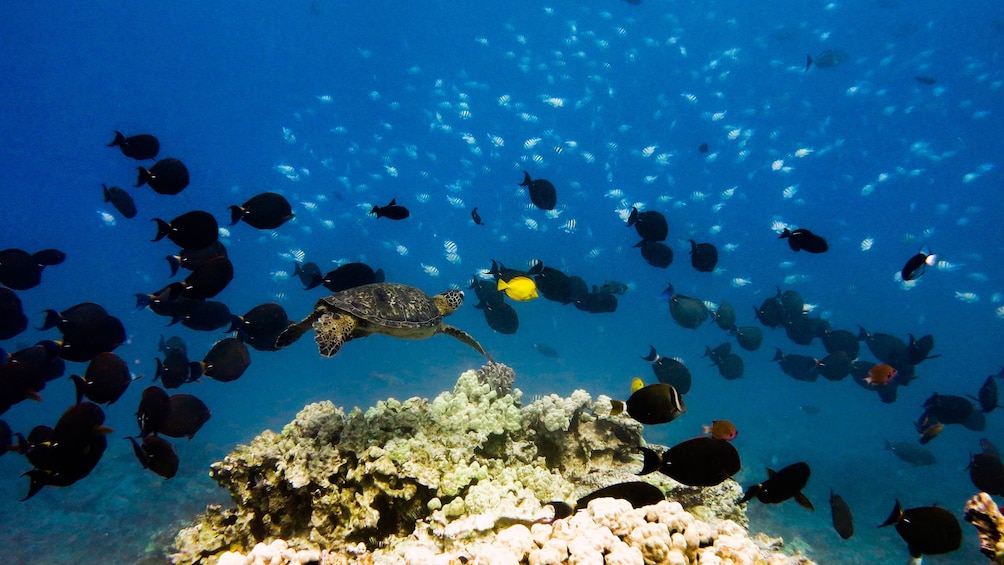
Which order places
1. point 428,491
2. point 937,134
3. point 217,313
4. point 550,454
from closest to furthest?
point 428,491 < point 550,454 < point 217,313 < point 937,134

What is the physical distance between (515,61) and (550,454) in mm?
75431

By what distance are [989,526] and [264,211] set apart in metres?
8.31

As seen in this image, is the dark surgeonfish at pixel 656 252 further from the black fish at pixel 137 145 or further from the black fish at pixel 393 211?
the black fish at pixel 137 145

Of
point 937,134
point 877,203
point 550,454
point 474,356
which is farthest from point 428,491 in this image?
point 877,203

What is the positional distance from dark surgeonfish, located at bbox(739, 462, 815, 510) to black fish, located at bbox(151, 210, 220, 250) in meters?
6.61

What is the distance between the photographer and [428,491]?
3912 mm

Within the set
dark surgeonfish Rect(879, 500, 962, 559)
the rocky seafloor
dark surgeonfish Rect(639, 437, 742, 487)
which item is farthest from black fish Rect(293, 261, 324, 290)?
dark surgeonfish Rect(879, 500, 962, 559)

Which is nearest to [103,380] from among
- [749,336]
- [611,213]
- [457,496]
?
[457,496]

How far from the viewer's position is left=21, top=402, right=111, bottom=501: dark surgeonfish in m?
4.24

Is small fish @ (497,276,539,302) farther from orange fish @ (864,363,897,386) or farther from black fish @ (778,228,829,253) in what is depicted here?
orange fish @ (864,363,897,386)

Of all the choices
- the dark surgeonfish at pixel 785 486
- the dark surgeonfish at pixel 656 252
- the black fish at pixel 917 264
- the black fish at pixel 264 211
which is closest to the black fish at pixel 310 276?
the black fish at pixel 264 211

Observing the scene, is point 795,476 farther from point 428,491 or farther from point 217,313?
point 217,313

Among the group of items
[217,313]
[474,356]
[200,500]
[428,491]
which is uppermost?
[474,356]

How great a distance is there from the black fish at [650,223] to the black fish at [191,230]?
697 centimetres
